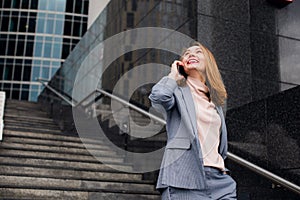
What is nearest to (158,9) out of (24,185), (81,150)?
(81,150)

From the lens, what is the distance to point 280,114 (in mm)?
4230

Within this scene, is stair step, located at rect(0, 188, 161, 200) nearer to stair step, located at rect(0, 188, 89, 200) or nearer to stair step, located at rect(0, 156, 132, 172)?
stair step, located at rect(0, 188, 89, 200)

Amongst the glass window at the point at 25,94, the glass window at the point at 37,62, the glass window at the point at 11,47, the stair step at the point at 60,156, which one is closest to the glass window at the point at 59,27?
the glass window at the point at 37,62

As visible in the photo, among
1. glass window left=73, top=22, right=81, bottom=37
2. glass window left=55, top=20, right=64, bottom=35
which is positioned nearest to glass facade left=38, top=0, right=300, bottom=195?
glass window left=73, top=22, right=81, bottom=37

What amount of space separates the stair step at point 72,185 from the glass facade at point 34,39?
31.8 meters

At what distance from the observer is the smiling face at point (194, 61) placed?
2414 mm

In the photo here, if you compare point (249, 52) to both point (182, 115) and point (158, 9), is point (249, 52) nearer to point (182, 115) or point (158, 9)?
point (158, 9)

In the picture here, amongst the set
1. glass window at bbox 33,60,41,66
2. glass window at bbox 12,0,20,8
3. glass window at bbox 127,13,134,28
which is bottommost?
glass window at bbox 127,13,134,28

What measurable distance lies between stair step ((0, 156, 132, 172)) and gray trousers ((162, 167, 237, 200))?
4.24 meters

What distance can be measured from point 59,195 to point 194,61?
3.38 meters

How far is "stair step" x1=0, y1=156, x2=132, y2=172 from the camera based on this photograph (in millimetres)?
6203

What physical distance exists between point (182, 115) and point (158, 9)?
217 inches

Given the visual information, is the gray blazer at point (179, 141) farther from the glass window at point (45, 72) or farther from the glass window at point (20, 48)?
the glass window at point (20, 48)

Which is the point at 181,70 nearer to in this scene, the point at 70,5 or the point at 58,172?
the point at 58,172
